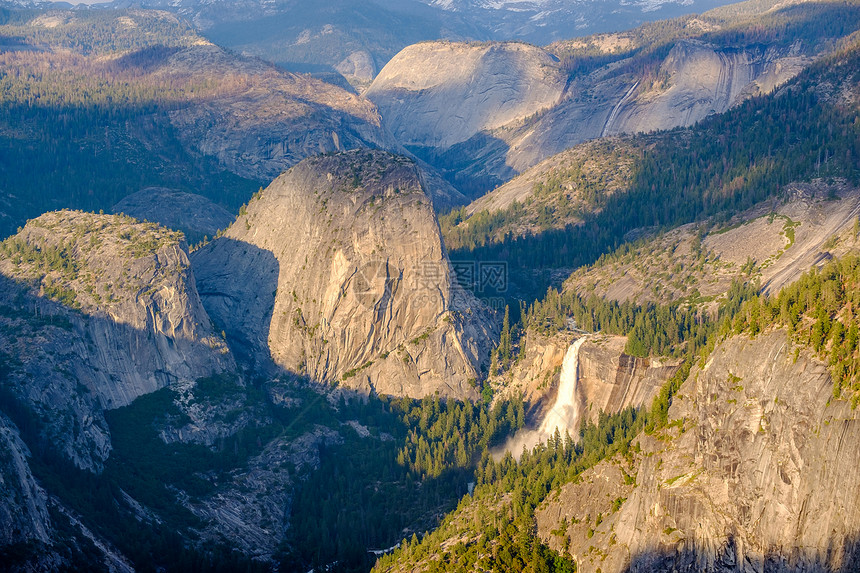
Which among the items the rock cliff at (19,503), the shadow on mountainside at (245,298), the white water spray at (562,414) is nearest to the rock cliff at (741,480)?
the white water spray at (562,414)

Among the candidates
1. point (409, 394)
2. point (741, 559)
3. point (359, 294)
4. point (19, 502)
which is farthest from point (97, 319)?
point (741, 559)

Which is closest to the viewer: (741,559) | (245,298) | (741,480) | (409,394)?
(741,559)

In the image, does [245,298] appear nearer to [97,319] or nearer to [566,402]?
[97,319]

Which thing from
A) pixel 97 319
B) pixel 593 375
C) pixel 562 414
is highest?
pixel 97 319

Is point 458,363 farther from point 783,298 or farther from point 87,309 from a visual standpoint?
point 783,298

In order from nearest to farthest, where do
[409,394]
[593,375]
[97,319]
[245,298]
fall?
[97,319] → [593,375] → [409,394] → [245,298]

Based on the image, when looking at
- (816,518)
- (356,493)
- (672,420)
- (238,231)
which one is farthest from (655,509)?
(238,231)

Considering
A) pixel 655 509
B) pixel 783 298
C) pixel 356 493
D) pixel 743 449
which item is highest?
pixel 783 298

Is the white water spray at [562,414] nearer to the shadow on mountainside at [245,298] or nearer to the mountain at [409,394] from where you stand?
the mountain at [409,394]
